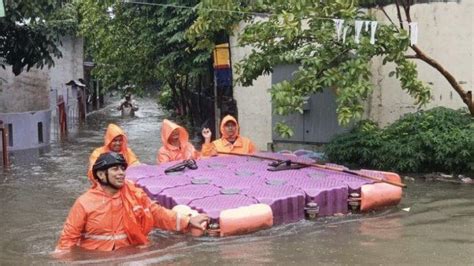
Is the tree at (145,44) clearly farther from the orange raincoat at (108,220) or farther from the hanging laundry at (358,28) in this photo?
the orange raincoat at (108,220)

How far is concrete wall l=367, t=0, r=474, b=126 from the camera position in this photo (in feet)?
39.9

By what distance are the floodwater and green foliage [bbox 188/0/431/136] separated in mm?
1606

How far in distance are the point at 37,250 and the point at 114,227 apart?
4.75 feet

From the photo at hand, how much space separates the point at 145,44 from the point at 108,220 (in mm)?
13881

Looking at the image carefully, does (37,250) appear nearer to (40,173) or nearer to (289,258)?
(289,258)

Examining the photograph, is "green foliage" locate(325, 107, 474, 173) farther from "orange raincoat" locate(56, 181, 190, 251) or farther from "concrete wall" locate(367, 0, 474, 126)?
"orange raincoat" locate(56, 181, 190, 251)

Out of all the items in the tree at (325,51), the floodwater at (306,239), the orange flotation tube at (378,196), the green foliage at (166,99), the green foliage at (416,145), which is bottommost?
the floodwater at (306,239)

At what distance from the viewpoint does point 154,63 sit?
21.9 meters

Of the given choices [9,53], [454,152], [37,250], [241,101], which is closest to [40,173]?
[9,53]

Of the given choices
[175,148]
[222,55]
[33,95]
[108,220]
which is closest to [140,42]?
[33,95]

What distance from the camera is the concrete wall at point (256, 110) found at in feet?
48.9

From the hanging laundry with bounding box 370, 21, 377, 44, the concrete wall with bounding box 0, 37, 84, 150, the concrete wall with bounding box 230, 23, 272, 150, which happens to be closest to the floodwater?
the hanging laundry with bounding box 370, 21, 377, 44

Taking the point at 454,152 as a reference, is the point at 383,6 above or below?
above

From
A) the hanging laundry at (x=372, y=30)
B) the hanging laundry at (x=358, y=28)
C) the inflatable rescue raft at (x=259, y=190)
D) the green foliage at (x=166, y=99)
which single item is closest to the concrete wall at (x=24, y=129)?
the inflatable rescue raft at (x=259, y=190)
